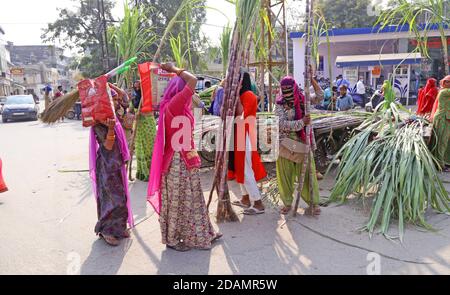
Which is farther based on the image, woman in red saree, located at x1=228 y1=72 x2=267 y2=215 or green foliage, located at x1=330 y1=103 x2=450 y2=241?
woman in red saree, located at x1=228 y1=72 x2=267 y2=215

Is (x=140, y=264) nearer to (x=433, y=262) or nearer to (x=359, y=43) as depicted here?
(x=433, y=262)

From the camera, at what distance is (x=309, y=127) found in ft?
12.4

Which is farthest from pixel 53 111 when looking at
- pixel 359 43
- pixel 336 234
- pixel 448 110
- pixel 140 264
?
pixel 359 43

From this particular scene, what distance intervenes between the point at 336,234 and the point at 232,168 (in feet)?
4.15

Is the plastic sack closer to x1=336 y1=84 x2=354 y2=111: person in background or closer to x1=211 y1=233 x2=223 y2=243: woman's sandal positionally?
x1=211 y1=233 x2=223 y2=243: woman's sandal

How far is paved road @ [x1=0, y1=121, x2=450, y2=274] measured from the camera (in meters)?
2.96

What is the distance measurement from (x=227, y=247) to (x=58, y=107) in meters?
1.93

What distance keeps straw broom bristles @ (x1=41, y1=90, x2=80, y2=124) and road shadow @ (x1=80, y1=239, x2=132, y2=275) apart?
120cm

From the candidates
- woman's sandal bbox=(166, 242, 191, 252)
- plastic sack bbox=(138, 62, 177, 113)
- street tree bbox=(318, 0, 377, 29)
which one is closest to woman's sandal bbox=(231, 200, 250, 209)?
woman's sandal bbox=(166, 242, 191, 252)

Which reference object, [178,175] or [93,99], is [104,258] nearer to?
[178,175]

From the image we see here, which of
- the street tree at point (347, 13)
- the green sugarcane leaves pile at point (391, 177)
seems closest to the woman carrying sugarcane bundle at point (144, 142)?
the green sugarcane leaves pile at point (391, 177)
